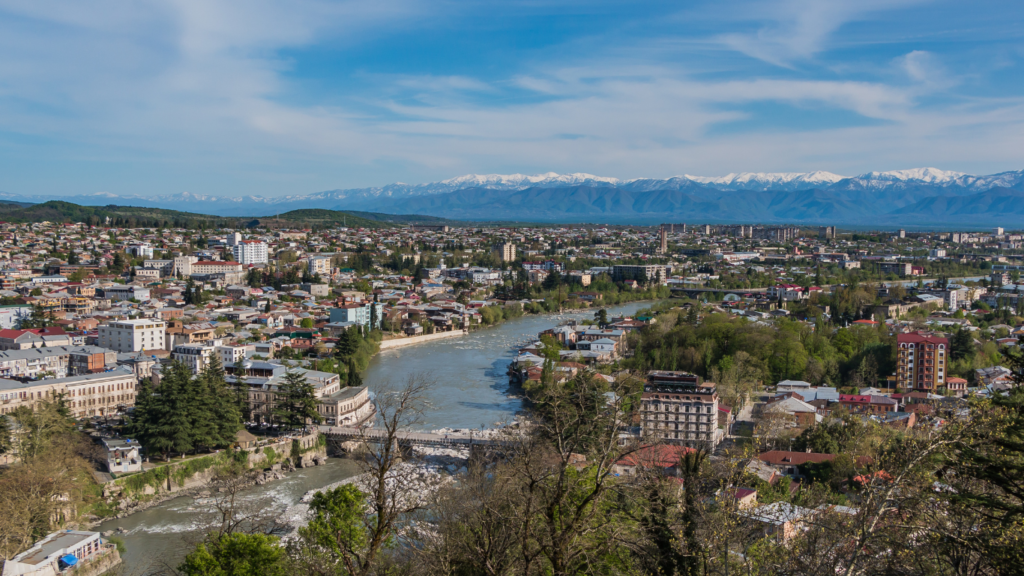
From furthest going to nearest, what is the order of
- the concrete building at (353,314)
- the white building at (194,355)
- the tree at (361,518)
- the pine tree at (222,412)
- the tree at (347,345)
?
the concrete building at (353,314) < the tree at (347,345) < the white building at (194,355) < the pine tree at (222,412) < the tree at (361,518)

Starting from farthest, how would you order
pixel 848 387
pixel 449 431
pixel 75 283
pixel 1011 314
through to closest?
pixel 75 283
pixel 1011 314
pixel 848 387
pixel 449 431

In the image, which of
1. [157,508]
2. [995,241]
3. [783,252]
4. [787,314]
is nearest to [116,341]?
[157,508]

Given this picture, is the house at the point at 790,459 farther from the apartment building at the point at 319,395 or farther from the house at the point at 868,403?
the apartment building at the point at 319,395

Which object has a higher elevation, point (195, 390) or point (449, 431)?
point (195, 390)

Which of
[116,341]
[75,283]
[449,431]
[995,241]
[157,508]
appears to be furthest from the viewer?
[995,241]

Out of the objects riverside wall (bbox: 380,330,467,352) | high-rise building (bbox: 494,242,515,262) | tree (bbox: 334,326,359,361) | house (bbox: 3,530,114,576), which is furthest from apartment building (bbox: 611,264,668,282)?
house (bbox: 3,530,114,576)

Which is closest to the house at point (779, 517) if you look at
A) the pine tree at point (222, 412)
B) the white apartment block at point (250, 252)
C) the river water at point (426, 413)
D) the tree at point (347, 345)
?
the river water at point (426, 413)

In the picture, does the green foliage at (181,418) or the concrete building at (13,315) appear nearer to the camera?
the green foliage at (181,418)

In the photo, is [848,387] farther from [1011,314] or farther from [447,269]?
[447,269]
